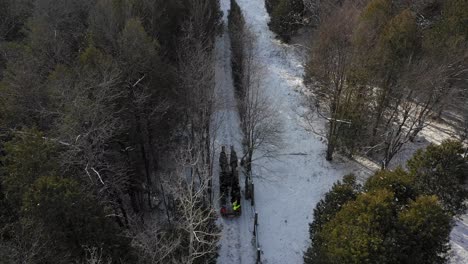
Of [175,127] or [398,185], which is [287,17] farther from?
[398,185]

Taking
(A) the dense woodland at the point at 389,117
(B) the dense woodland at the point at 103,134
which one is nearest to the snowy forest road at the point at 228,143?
(B) the dense woodland at the point at 103,134

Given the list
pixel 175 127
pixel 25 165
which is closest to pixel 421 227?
pixel 25 165

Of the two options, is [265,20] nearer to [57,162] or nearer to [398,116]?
[398,116]

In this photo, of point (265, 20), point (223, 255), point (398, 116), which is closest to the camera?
point (223, 255)

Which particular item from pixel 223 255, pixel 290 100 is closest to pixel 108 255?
pixel 223 255

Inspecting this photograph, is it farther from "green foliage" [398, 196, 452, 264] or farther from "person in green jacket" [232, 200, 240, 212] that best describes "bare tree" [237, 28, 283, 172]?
"green foliage" [398, 196, 452, 264]

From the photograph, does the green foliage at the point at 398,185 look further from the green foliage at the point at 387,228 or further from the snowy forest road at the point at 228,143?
the snowy forest road at the point at 228,143
